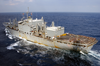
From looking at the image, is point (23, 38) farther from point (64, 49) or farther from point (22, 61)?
point (64, 49)

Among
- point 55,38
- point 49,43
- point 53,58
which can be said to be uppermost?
point 55,38

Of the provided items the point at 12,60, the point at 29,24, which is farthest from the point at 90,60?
the point at 29,24

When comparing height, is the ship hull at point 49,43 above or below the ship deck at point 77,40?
below

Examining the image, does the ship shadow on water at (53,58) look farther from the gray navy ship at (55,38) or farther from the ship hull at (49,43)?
the gray navy ship at (55,38)

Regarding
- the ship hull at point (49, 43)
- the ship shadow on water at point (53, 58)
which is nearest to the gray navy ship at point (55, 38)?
the ship hull at point (49, 43)

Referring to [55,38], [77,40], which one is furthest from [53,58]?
[77,40]

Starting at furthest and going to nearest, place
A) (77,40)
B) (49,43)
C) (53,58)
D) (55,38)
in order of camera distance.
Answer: (49,43) → (55,38) → (77,40) → (53,58)

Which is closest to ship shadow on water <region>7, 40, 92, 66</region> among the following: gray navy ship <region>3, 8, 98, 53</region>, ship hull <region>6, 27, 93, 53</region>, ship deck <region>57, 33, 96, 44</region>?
ship hull <region>6, 27, 93, 53</region>

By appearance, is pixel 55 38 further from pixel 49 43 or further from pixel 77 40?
pixel 77 40

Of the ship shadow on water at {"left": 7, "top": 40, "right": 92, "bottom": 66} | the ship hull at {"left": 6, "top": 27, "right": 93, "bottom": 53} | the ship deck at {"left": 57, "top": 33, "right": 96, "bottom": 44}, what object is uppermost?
the ship deck at {"left": 57, "top": 33, "right": 96, "bottom": 44}

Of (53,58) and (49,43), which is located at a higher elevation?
(49,43)

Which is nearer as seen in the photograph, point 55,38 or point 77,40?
point 77,40

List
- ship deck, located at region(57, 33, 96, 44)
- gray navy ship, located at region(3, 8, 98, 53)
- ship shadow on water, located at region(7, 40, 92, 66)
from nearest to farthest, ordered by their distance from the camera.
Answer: ship shadow on water, located at region(7, 40, 92, 66), gray navy ship, located at region(3, 8, 98, 53), ship deck, located at region(57, 33, 96, 44)

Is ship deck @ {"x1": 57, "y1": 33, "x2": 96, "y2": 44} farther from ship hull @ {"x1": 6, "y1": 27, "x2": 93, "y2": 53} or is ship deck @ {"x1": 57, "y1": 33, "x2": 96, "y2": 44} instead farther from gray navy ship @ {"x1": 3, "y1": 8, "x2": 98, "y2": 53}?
ship hull @ {"x1": 6, "y1": 27, "x2": 93, "y2": 53}
